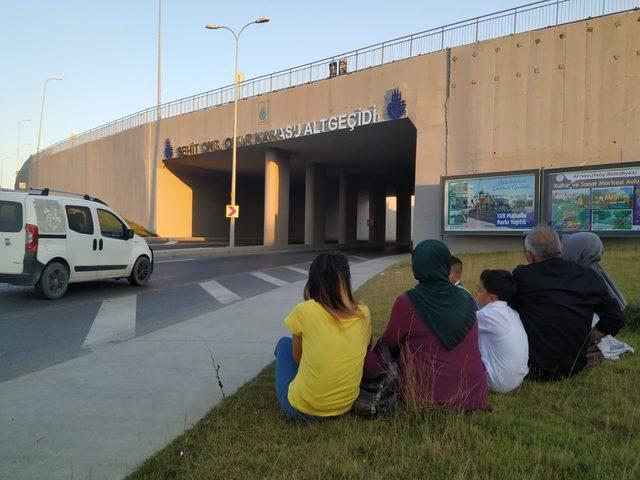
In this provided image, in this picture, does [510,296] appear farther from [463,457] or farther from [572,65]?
[572,65]

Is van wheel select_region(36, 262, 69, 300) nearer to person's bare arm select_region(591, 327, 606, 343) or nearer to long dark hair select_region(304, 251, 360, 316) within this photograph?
long dark hair select_region(304, 251, 360, 316)

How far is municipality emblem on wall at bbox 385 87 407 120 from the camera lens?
20.2 meters

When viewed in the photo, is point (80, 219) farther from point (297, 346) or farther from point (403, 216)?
point (403, 216)

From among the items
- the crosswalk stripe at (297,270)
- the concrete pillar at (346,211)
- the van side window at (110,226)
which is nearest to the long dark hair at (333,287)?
the van side window at (110,226)

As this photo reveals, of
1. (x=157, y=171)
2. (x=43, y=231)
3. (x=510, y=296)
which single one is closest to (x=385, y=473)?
(x=510, y=296)

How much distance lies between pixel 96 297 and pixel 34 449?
6590mm

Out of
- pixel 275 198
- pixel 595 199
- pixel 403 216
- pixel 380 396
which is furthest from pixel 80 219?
pixel 403 216

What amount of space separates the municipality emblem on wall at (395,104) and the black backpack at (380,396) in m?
18.4

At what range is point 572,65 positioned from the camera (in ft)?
52.0

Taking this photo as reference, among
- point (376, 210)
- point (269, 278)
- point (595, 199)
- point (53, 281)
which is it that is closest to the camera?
point (53, 281)

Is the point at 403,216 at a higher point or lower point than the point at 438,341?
higher

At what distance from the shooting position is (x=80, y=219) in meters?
9.23

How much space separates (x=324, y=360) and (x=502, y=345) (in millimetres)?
1367

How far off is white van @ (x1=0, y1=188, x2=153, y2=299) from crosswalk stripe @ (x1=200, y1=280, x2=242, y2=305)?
5.46ft
